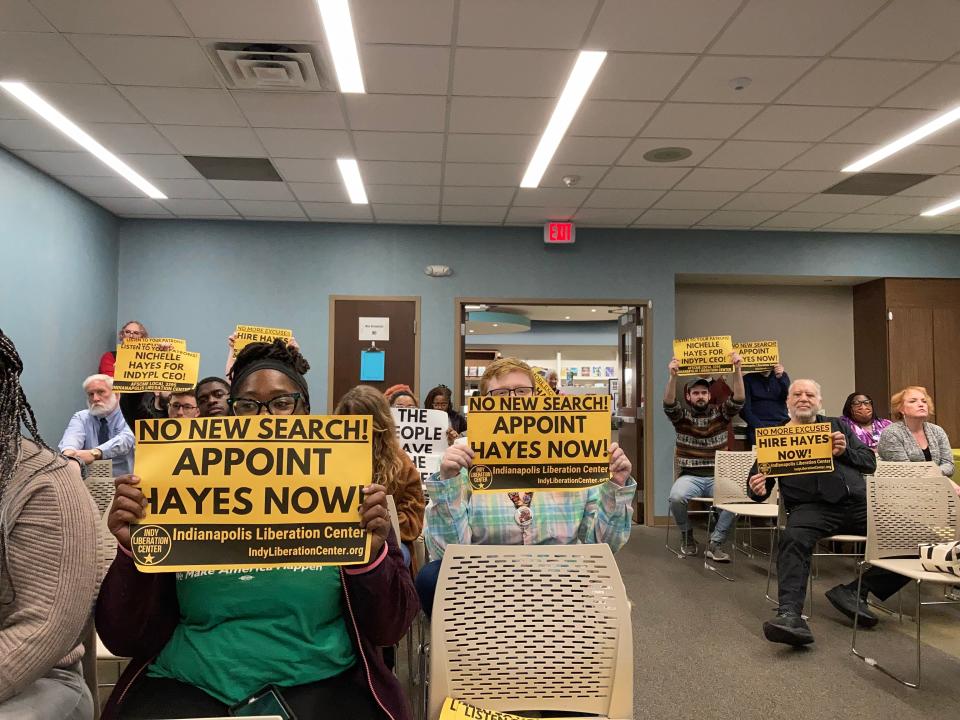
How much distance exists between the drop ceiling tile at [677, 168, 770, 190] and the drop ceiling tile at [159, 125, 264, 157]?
315 cm

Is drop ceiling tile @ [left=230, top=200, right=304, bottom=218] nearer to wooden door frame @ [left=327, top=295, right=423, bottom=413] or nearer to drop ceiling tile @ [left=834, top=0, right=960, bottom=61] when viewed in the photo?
wooden door frame @ [left=327, top=295, right=423, bottom=413]

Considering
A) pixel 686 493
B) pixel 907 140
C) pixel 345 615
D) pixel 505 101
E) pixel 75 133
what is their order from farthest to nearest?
pixel 686 493
pixel 907 140
pixel 75 133
pixel 505 101
pixel 345 615

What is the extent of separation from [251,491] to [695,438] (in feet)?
17.8

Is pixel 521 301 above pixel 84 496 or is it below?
above

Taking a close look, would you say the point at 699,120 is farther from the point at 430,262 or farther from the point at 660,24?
the point at 430,262

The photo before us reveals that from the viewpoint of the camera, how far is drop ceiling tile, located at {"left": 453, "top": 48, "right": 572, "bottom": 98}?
3656 millimetres

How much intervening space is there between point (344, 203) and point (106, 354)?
2.66 m

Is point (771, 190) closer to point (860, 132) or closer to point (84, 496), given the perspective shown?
point (860, 132)

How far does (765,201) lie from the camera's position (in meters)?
6.31

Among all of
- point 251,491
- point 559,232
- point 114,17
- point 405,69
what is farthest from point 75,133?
point 251,491

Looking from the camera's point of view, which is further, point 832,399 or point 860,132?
point 832,399

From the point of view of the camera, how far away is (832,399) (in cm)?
840

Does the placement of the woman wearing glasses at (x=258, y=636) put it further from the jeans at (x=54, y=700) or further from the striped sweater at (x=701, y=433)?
the striped sweater at (x=701, y=433)

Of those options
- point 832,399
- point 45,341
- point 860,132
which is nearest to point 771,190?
point 860,132
